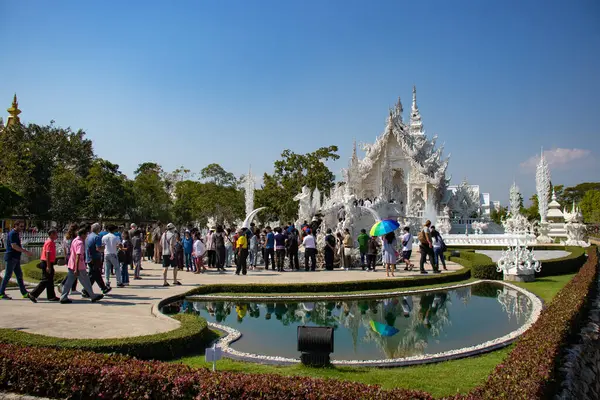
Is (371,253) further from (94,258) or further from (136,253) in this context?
(94,258)

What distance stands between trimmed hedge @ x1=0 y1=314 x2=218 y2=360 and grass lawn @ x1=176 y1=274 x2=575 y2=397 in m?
0.32

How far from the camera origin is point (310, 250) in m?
17.9

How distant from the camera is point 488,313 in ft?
37.3

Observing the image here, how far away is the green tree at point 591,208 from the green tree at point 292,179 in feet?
115

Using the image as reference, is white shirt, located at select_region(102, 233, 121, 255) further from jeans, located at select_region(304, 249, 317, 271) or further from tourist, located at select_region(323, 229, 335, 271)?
tourist, located at select_region(323, 229, 335, 271)

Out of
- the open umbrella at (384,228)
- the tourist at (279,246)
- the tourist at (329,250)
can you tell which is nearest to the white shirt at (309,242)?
the tourist at (329,250)

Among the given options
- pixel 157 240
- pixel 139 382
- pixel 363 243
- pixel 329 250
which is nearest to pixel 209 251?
pixel 157 240

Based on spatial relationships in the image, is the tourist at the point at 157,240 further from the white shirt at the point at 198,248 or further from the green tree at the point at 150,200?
the green tree at the point at 150,200

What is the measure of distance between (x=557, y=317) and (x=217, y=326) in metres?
6.47

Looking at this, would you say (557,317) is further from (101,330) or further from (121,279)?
(121,279)

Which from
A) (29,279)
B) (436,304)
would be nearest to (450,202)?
(436,304)

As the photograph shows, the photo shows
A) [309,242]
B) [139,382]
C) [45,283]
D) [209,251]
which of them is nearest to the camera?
[139,382]

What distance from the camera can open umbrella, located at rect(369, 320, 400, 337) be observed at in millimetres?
9383

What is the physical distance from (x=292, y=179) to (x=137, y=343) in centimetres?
3877
